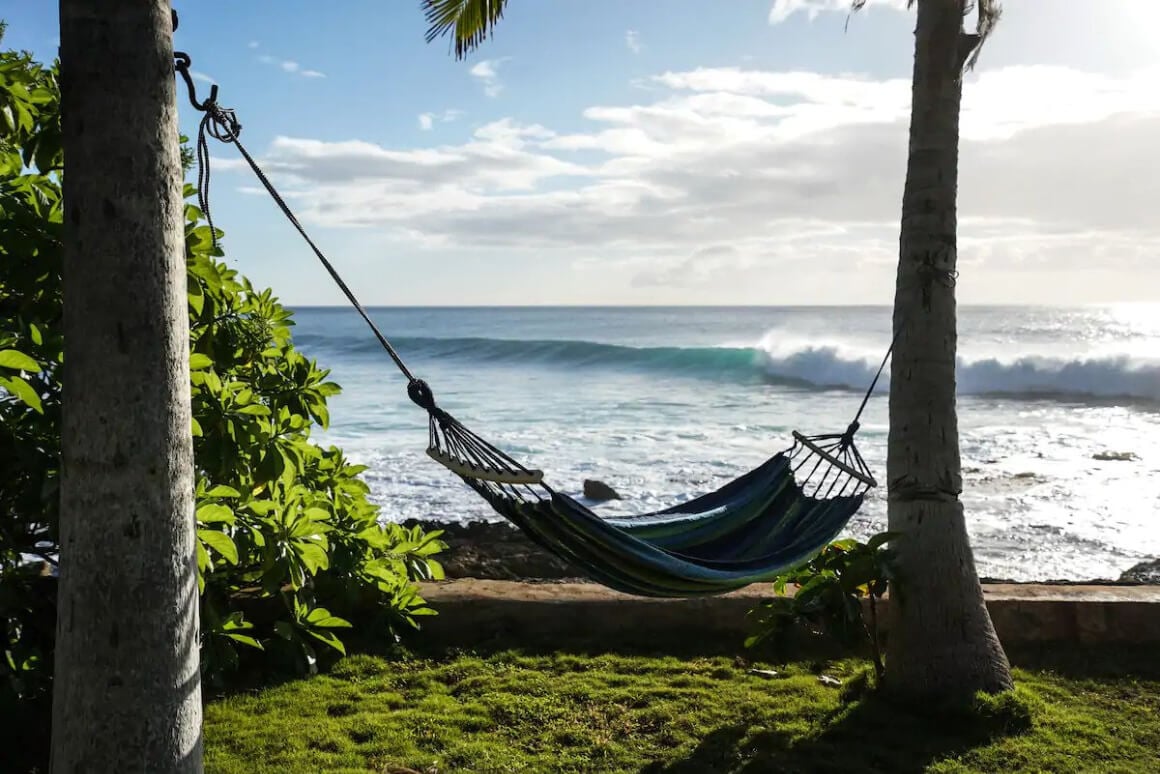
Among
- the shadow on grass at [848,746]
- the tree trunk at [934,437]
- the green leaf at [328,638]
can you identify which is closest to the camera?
the shadow on grass at [848,746]

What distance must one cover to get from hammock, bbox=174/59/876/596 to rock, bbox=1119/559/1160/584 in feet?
8.80

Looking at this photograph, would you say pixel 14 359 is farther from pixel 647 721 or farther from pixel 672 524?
pixel 647 721

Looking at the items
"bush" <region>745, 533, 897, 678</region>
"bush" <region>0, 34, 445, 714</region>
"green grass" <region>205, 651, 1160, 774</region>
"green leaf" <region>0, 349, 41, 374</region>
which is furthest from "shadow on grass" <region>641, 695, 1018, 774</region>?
"green leaf" <region>0, 349, 41, 374</region>

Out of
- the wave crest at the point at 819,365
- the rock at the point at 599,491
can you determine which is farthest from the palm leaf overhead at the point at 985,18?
the wave crest at the point at 819,365

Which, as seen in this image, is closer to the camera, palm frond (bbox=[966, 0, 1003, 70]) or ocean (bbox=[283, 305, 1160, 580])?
palm frond (bbox=[966, 0, 1003, 70])

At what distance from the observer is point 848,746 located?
9.00 feet

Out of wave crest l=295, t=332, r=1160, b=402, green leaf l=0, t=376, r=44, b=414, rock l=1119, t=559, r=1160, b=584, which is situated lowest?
rock l=1119, t=559, r=1160, b=584

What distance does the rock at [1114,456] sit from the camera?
10.0m

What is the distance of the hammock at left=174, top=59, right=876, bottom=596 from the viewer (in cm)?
235

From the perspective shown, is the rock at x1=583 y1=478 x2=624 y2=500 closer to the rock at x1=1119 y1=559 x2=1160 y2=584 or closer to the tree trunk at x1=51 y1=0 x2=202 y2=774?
the rock at x1=1119 y1=559 x2=1160 y2=584

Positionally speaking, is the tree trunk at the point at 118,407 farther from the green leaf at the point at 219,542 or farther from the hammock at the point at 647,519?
the green leaf at the point at 219,542

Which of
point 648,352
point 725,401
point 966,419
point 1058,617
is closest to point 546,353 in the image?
point 648,352

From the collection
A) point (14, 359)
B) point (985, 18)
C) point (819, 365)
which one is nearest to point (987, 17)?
point (985, 18)

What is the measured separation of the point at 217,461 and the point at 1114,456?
10.0m
